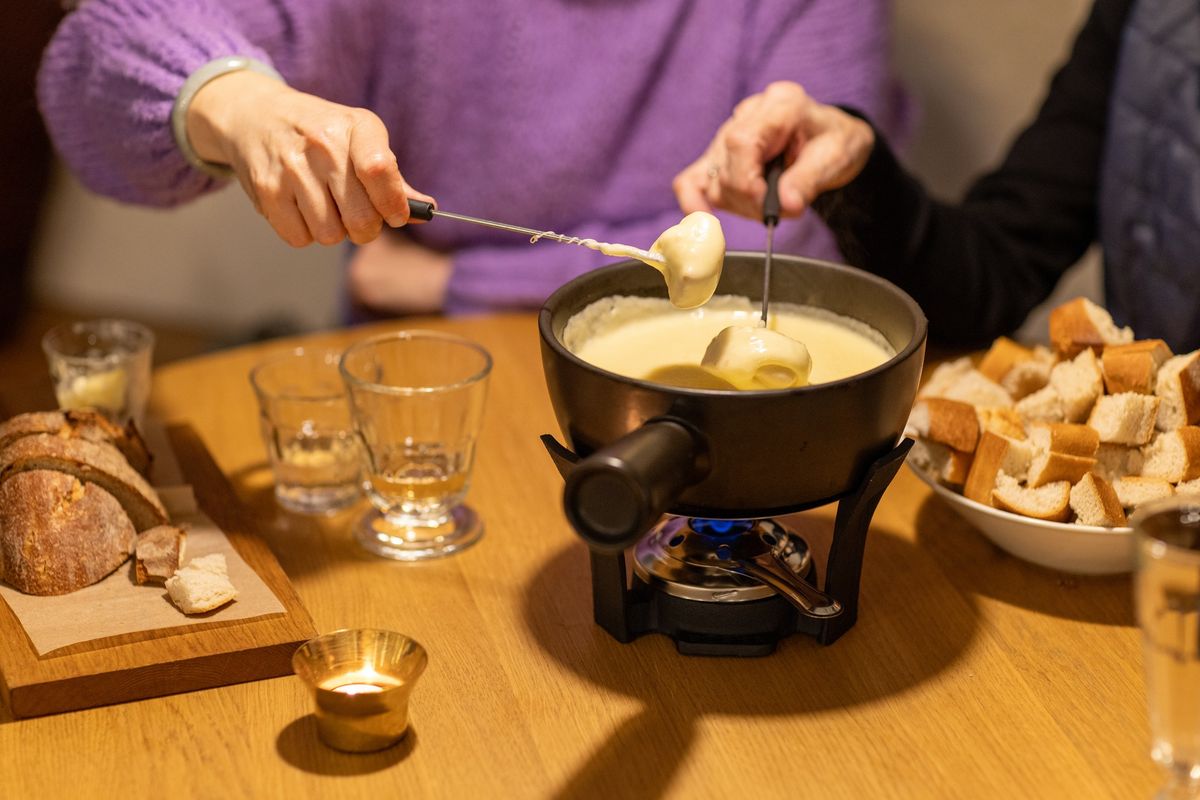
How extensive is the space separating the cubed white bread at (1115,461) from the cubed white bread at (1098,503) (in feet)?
0.19

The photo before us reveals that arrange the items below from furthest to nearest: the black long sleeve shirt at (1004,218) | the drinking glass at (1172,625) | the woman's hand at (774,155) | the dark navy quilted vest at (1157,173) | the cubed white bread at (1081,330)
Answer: the dark navy quilted vest at (1157,173), the black long sleeve shirt at (1004,218), the woman's hand at (774,155), the cubed white bread at (1081,330), the drinking glass at (1172,625)

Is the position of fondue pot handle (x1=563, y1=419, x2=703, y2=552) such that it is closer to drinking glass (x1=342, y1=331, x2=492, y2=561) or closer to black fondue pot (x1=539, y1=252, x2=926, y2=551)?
black fondue pot (x1=539, y1=252, x2=926, y2=551)

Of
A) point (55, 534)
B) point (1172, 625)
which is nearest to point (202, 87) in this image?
point (55, 534)

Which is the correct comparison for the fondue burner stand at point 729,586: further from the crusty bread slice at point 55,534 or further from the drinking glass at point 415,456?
the crusty bread slice at point 55,534

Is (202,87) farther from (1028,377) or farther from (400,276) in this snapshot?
(1028,377)

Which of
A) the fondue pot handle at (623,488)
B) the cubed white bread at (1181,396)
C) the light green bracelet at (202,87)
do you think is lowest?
the cubed white bread at (1181,396)

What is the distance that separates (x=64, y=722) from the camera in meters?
0.98

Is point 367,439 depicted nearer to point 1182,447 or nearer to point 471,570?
point 471,570

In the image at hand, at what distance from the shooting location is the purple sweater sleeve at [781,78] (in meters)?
1.99

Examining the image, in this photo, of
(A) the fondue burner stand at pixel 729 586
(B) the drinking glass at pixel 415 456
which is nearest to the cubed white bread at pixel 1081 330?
(A) the fondue burner stand at pixel 729 586

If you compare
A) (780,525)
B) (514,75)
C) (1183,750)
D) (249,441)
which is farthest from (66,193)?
(1183,750)

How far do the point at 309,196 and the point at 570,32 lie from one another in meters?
0.96

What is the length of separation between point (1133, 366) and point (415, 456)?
2.20ft

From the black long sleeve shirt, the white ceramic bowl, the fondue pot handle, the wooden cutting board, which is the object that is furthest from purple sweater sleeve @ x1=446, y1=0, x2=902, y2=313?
the fondue pot handle
